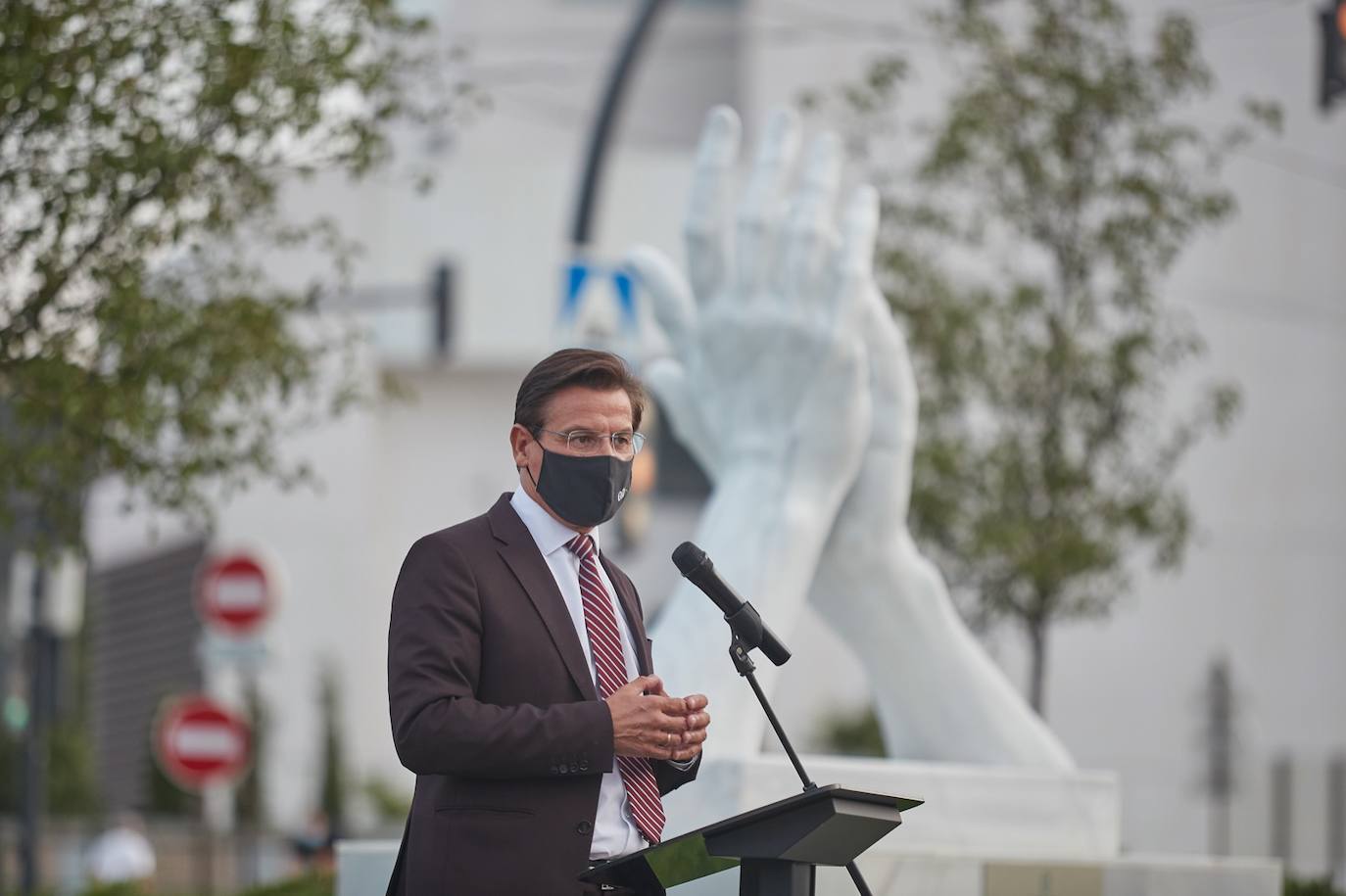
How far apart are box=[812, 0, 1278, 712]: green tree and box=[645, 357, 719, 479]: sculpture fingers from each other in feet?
16.6

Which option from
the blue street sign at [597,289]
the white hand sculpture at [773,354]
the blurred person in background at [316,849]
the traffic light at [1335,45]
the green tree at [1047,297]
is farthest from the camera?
the blurred person in background at [316,849]

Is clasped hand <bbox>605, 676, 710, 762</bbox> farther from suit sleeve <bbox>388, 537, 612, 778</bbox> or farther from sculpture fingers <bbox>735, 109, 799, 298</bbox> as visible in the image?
sculpture fingers <bbox>735, 109, 799, 298</bbox>

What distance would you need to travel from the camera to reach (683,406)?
9.71 meters

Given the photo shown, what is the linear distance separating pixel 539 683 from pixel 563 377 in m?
0.64

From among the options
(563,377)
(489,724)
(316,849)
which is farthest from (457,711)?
(316,849)

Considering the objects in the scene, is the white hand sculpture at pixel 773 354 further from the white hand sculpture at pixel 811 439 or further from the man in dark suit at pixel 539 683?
the man in dark suit at pixel 539 683

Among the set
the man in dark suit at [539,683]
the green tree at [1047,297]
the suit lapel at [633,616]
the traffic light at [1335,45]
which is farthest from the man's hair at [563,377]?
the green tree at [1047,297]

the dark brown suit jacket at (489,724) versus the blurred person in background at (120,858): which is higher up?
the dark brown suit jacket at (489,724)

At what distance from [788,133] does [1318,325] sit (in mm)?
Answer: 22278

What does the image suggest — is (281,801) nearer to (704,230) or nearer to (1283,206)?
(1283,206)

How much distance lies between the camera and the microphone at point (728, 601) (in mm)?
4355

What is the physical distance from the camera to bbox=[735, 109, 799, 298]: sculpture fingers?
9.23 meters

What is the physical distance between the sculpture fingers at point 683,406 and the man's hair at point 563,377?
16.5 ft

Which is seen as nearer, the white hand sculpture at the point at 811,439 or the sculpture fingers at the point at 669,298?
the white hand sculpture at the point at 811,439
